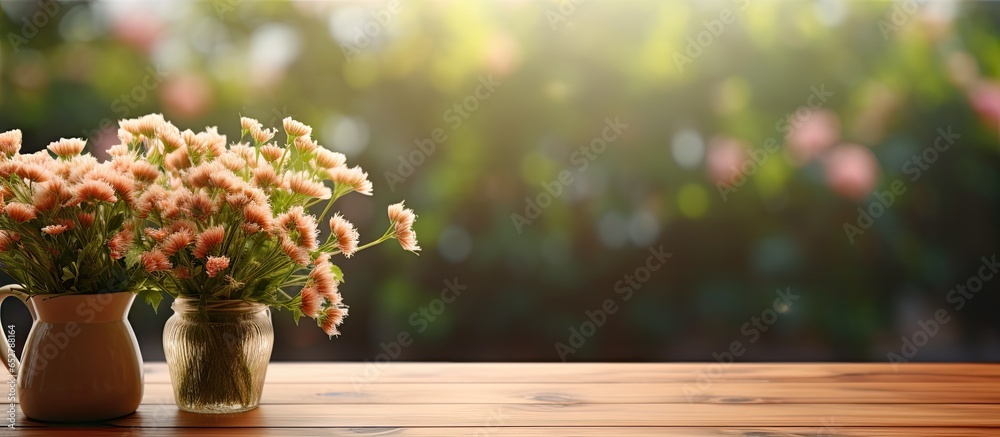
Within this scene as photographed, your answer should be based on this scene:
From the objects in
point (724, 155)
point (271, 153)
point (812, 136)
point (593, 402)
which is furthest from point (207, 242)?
point (812, 136)

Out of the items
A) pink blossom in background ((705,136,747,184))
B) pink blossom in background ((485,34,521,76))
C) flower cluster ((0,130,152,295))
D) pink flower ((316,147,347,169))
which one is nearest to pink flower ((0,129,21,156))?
flower cluster ((0,130,152,295))

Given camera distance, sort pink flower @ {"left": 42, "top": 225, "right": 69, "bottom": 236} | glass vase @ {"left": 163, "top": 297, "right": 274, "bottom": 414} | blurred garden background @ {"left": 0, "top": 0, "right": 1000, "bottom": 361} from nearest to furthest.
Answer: pink flower @ {"left": 42, "top": 225, "right": 69, "bottom": 236} → glass vase @ {"left": 163, "top": 297, "right": 274, "bottom": 414} → blurred garden background @ {"left": 0, "top": 0, "right": 1000, "bottom": 361}

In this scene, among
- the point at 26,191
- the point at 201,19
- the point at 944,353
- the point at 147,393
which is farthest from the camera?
the point at 944,353

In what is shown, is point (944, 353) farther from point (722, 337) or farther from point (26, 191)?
point (26, 191)

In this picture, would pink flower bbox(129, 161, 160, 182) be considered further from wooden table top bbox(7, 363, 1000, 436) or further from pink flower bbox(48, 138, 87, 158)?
wooden table top bbox(7, 363, 1000, 436)

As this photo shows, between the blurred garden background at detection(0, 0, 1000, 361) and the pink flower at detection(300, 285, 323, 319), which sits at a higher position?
the pink flower at detection(300, 285, 323, 319)

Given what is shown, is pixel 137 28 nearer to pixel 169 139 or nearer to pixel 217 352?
pixel 169 139

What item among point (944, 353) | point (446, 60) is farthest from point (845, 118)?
point (446, 60)

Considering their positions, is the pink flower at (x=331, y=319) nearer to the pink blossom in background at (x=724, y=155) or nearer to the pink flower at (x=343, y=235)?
the pink flower at (x=343, y=235)
